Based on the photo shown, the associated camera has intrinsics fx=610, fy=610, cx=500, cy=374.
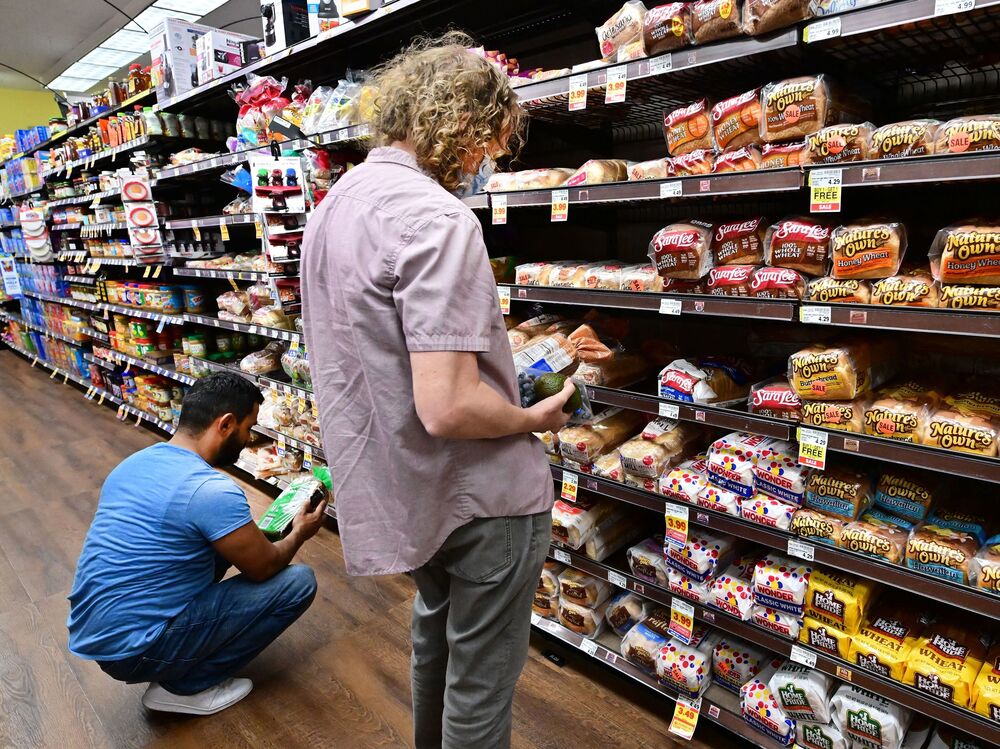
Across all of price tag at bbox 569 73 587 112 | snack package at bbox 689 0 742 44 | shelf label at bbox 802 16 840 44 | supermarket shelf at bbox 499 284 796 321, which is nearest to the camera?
shelf label at bbox 802 16 840 44

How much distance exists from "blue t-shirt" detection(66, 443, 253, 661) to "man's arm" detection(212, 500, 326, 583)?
5cm

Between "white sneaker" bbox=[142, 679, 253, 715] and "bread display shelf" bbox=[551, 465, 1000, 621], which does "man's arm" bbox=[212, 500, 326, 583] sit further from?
"bread display shelf" bbox=[551, 465, 1000, 621]

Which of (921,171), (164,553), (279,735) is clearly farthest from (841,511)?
(164,553)

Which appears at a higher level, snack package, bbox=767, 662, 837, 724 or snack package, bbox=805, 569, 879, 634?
snack package, bbox=805, 569, 879, 634

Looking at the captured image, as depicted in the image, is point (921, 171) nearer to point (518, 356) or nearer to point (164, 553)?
point (518, 356)

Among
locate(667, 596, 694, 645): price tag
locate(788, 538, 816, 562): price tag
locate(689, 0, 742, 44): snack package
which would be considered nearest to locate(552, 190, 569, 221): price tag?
locate(689, 0, 742, 44): snack package

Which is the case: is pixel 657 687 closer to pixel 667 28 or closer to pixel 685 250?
pixel 685 250

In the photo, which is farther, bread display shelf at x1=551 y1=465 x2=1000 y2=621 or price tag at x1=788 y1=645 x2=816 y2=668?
price tag at x1=788 y1=645 x2=816 y2=668

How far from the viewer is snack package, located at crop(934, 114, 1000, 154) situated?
1251mm

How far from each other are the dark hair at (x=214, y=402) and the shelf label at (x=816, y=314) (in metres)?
1.84

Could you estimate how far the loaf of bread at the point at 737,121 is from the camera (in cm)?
164

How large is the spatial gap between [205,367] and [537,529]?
147 inches

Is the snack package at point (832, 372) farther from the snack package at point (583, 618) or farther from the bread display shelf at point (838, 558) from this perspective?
the snack package at point (583, 618)

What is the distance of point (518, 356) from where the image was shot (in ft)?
5.04
